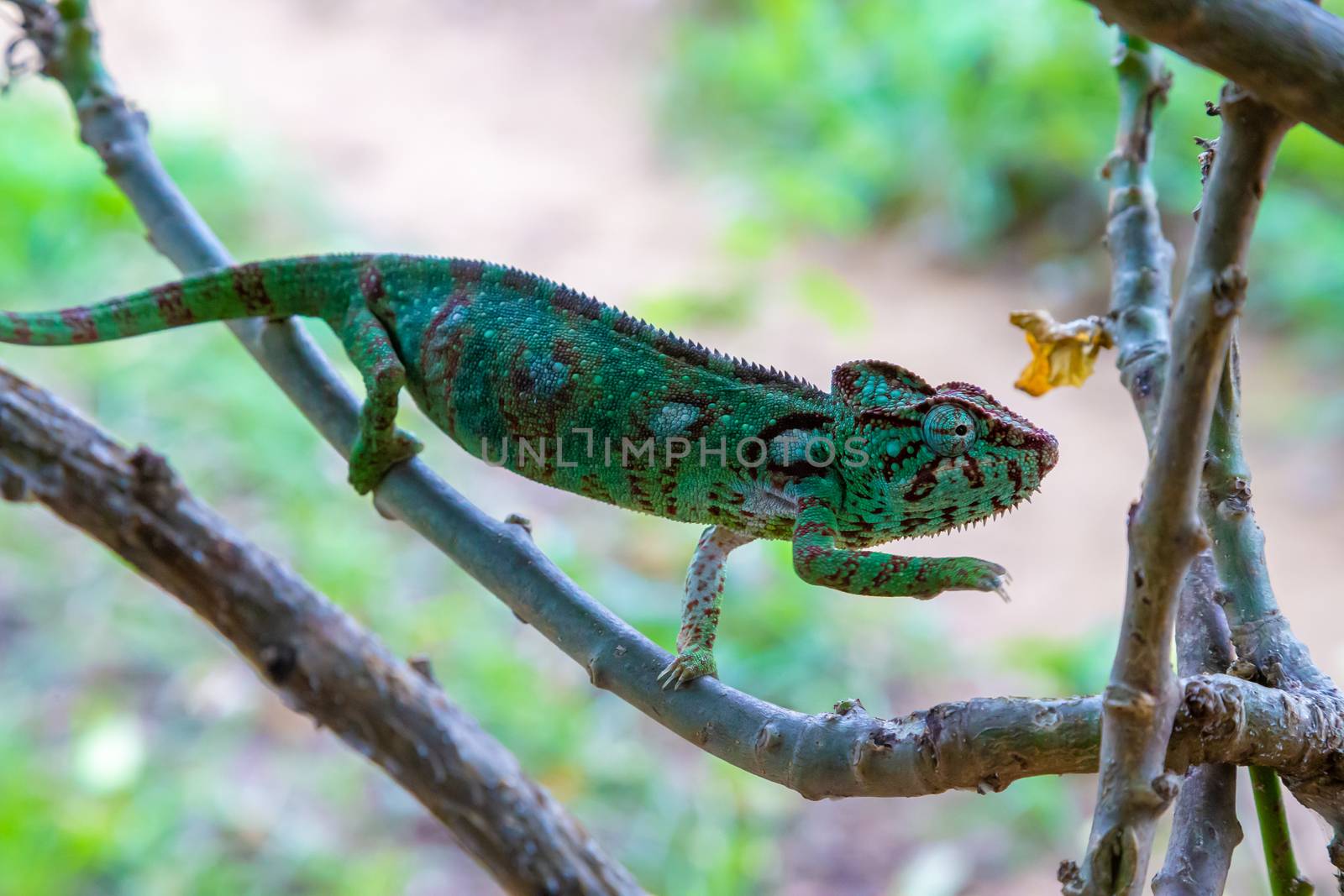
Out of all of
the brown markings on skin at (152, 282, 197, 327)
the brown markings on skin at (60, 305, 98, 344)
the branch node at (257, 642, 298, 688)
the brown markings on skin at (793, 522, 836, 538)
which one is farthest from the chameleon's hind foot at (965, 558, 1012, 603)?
the brown markings on skin at (60, 305, 98, 344)

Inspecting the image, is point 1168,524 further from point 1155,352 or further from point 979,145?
point 979,145

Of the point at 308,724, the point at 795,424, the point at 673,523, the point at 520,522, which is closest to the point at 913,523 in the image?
the point at 795,424

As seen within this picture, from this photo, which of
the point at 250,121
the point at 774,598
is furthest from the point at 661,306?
the point at 250,121

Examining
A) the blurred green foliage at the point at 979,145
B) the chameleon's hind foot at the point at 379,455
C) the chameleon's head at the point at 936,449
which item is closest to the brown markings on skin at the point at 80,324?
the chameleon's hind foot at the point at 379,455

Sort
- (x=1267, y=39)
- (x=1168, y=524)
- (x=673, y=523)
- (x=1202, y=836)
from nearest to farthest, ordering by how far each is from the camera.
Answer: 1. (x=1267, y=39)
2. (x=1168, y=524)
3. (x=1202, y=836)
4. (x=673, y=523)

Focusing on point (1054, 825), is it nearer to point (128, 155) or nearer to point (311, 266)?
point (311, 266)

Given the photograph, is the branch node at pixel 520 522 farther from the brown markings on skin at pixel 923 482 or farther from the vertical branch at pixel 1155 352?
the vertical branch at pixel 1155 352
